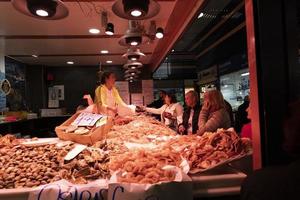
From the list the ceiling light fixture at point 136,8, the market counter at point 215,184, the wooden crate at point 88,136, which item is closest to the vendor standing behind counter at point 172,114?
the wooden crate at point 88,136

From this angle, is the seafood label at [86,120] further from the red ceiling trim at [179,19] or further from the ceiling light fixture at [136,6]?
the red ceiling trim at [179,19]

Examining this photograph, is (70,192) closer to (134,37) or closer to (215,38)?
(134,37)

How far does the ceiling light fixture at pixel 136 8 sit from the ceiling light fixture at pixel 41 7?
37 centimetres

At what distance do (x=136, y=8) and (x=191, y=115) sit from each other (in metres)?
2.71

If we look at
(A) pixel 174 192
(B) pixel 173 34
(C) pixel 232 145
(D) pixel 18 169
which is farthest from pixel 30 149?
(B) pixel 173 34

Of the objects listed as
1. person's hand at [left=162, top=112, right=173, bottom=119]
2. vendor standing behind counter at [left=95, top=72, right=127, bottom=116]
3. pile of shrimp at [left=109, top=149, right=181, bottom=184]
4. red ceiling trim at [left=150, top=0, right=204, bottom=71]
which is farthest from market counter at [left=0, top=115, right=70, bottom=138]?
pile of shrimp at [left=109, top=149, right=181, bottom=184]

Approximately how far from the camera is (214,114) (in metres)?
3.45

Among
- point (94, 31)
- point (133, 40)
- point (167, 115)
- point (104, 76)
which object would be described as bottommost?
point (167, 115)

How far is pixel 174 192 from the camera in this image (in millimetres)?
1281

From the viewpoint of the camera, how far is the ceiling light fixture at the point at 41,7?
5.71 feet

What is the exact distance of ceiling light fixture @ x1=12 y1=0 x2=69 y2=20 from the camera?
68.5 inches

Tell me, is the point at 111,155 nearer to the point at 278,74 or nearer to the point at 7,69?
the point at 278,74

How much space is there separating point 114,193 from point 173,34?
367cm

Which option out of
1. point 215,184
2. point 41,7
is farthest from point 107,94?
point 215,184
